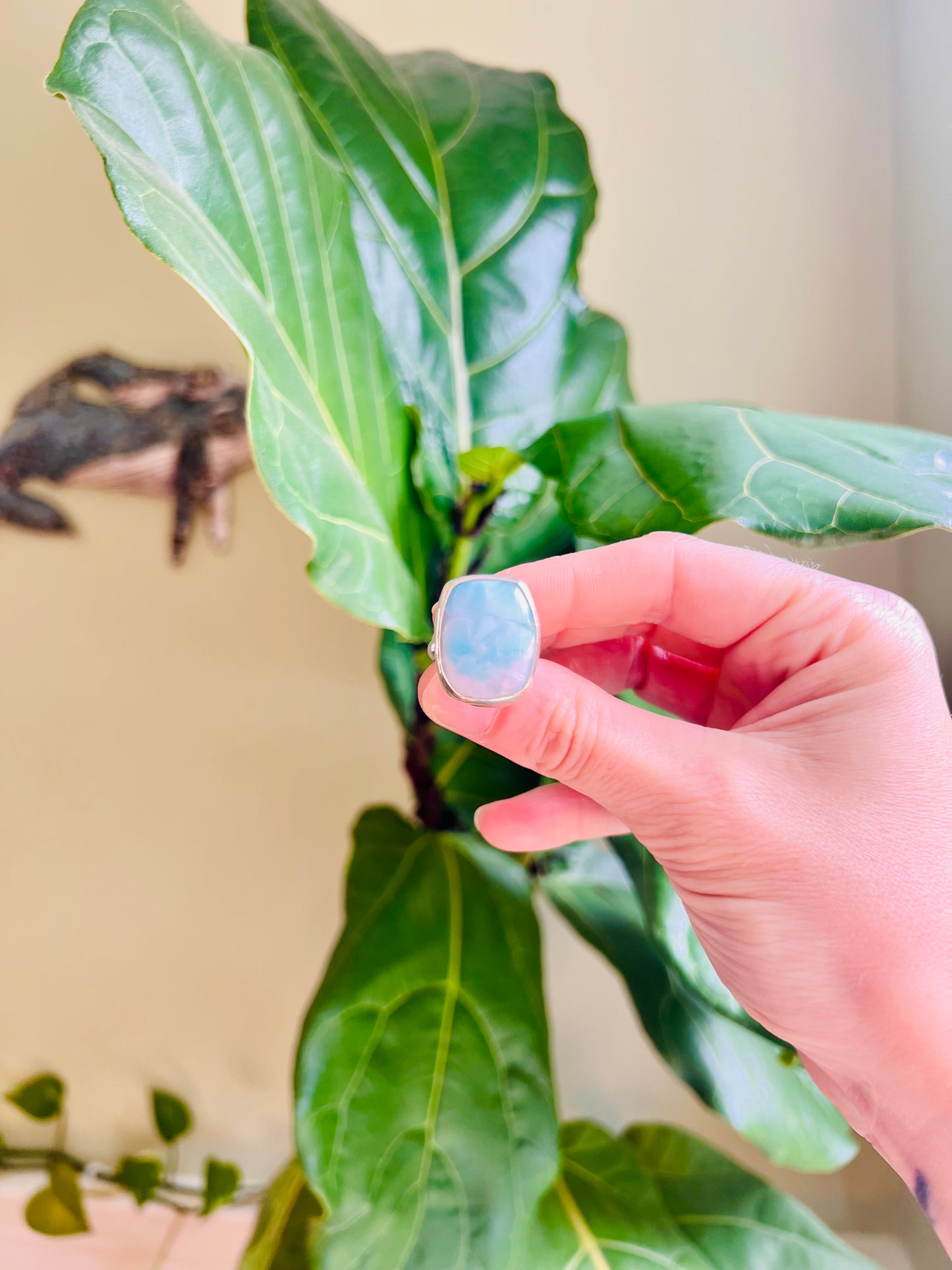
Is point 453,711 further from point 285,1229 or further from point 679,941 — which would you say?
point 285,1229

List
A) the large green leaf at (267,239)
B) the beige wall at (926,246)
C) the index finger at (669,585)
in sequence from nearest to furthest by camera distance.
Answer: the large green leaf at (267,239) < the index finger at (669,585) < the beige wall at (926,246)

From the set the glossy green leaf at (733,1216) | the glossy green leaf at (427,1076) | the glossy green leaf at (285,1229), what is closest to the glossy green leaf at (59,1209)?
the glossy green leaf at (285,1229)

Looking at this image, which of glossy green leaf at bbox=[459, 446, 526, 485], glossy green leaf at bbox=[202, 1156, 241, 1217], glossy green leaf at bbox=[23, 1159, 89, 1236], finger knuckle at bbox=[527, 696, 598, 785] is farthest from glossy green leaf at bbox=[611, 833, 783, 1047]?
glossy green leaf at bbox=[23, 1159, 89, 1236]

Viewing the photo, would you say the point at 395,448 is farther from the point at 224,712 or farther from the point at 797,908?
the point at 224,712

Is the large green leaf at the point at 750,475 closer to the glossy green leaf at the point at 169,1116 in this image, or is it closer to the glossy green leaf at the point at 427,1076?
the glossy green leaf at the point at 427,1076

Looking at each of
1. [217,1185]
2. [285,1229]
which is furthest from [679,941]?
[217,1185]

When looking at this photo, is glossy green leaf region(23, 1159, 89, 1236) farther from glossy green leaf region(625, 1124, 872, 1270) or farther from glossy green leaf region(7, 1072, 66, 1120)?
glossy green leaf region(625, 1124, 872, 1270)
